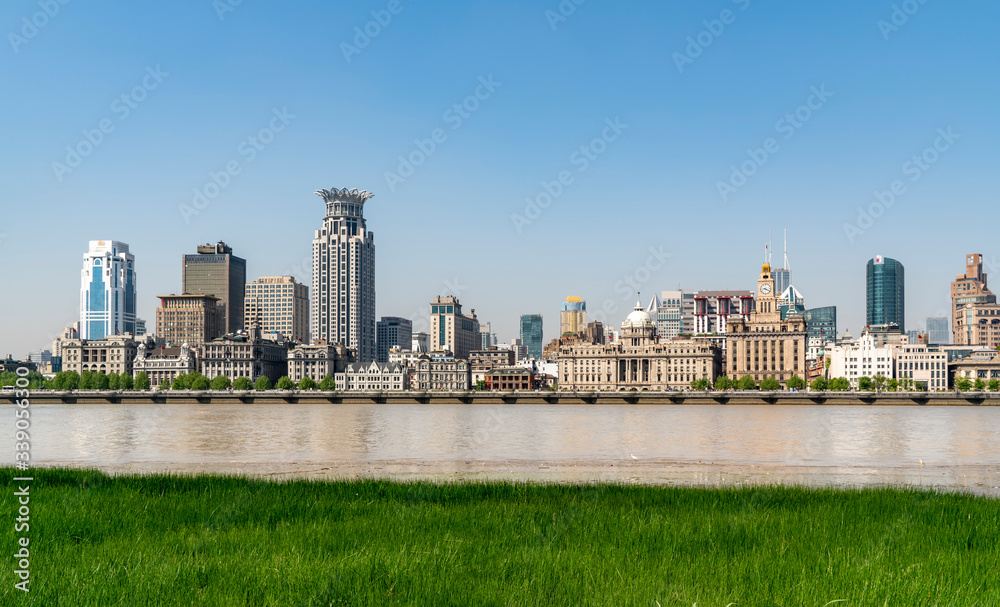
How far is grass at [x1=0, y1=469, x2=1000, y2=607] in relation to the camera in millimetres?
7938

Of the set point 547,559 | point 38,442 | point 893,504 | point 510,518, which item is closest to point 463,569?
point 547,559

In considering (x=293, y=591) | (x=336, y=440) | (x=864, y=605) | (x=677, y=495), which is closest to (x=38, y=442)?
(x=336, y=440)

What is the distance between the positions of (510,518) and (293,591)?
492 centimetres

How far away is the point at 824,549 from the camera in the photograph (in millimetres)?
10242

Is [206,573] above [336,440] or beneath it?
above

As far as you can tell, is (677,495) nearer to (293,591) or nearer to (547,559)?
(547,559)

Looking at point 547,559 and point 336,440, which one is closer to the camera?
point 547,559

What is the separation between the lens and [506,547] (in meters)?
10.2

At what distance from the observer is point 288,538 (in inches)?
421

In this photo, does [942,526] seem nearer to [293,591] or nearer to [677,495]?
[677,495]

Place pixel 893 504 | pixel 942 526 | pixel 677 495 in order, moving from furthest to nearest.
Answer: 1. pixel 677 495
2. pixel 893 504
3. pixel 942 526

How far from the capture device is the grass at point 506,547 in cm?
794

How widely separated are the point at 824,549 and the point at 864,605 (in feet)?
8.86

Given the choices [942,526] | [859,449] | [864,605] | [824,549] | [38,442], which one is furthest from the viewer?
[38,442]
